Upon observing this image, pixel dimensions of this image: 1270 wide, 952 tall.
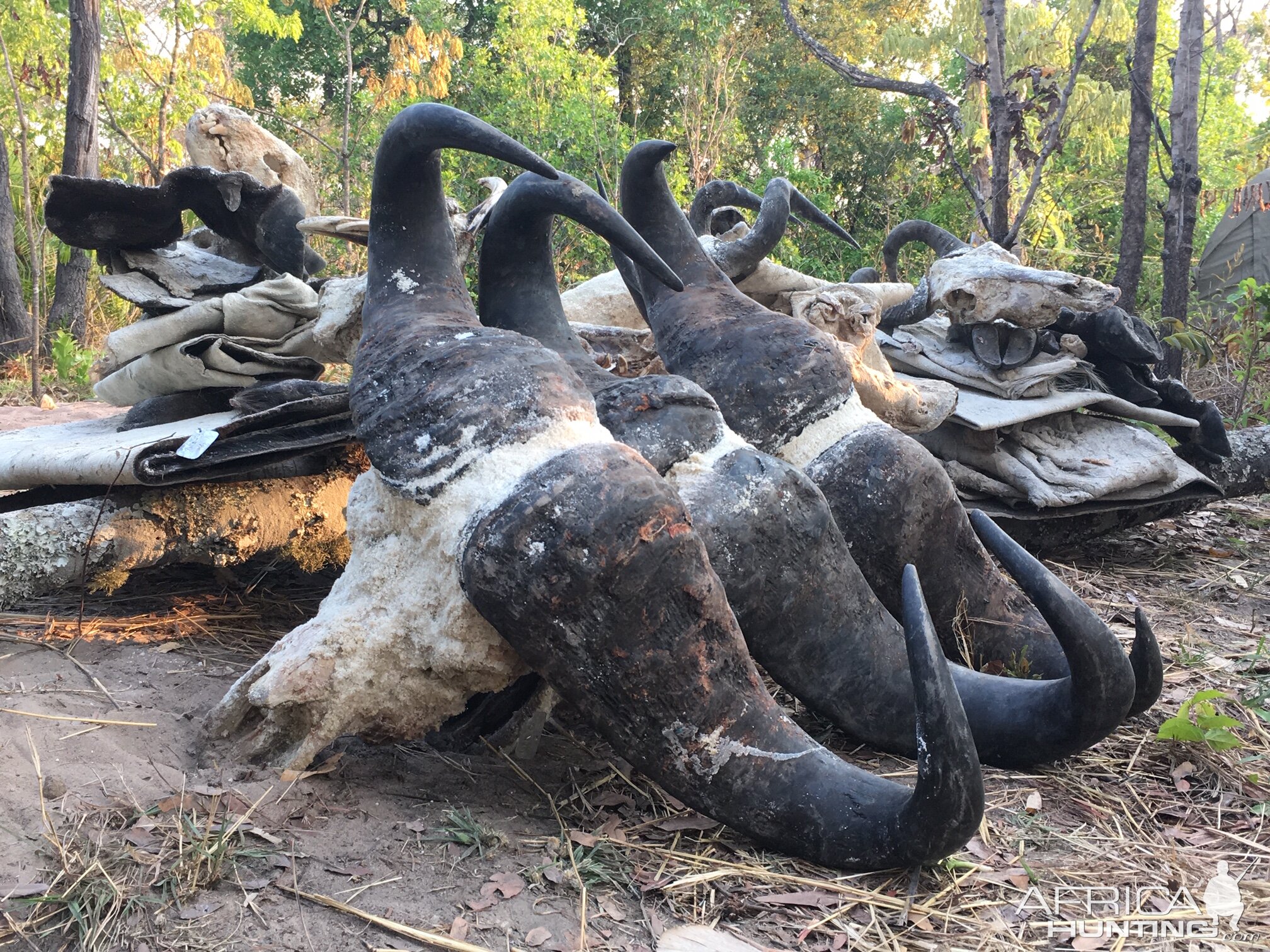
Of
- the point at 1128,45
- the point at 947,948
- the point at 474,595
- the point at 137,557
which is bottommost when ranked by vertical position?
the point at 947,948

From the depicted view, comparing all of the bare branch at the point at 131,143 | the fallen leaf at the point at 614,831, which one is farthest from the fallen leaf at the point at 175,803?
the bare branch at the point at 131,143

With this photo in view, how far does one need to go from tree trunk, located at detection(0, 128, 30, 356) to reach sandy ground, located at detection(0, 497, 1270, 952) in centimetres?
765

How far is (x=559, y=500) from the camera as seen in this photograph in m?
1.71

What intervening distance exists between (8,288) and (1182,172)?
938 cm

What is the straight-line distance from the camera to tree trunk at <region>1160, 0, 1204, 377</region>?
6.30m

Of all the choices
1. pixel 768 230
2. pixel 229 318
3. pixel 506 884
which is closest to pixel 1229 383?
pixel 768 230

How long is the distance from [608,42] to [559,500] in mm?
13992

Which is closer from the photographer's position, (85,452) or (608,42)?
(85,452)

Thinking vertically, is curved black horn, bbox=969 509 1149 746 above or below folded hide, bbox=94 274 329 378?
below

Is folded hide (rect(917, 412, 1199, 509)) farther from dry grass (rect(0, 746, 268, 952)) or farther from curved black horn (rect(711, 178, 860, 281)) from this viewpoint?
dry grass (rect(0, 746, 268, 952))

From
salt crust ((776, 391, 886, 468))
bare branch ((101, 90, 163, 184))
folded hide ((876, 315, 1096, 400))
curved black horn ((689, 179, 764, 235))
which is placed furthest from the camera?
bare branch ((101, 90, 163, 184))

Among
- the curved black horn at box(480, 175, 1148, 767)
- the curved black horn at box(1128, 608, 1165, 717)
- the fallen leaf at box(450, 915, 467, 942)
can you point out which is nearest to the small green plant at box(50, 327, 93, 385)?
the curved black horn at box(480, 175, 1148, 767)

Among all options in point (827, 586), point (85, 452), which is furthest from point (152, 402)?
point (827, 586)

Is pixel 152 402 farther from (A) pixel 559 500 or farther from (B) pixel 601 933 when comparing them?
(B) pixel 601 933
